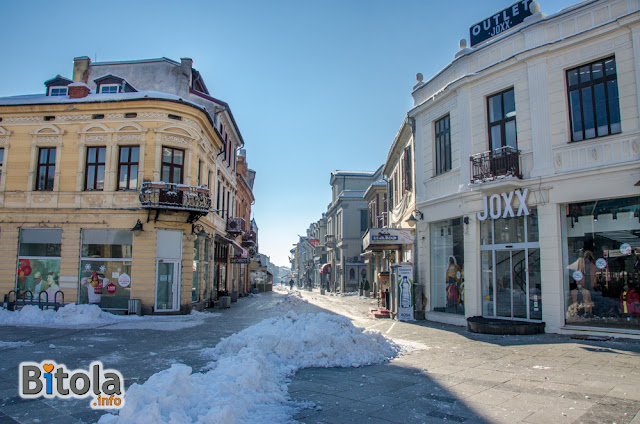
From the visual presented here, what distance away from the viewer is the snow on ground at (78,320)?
14870 mm

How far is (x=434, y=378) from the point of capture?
735 centimetres

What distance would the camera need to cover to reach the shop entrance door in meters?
13.3

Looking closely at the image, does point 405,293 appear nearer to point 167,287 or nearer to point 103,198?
point 167,287

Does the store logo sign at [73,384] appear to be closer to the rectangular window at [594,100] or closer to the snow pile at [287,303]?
the rectangular window at [594,100]

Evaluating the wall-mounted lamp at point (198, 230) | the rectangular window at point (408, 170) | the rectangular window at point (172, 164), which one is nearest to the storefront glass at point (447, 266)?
the rectangular window at point (408, 170)

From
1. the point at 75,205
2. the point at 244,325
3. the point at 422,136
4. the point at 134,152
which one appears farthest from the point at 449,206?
the point at 75,205

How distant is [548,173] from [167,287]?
1543 cm

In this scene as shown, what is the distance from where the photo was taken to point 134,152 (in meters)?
19.8

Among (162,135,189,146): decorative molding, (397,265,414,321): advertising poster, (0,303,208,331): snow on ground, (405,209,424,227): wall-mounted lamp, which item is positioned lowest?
(0,303,208,331): snow on ground

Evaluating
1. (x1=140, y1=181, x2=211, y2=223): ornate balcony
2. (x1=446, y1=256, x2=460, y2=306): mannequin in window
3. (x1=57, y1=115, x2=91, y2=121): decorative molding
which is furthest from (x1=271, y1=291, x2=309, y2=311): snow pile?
(x1=57, y1=115, x2=91, y2=121): decorative molding

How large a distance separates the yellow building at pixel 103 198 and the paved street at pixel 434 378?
22.1 ft

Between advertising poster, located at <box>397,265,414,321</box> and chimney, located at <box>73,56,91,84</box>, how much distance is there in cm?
2092

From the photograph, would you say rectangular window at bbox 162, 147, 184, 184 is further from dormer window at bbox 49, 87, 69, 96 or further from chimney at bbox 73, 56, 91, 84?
chimney at bbox 73, 56, 91, 84

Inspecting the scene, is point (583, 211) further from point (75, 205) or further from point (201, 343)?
point (75, 205)
